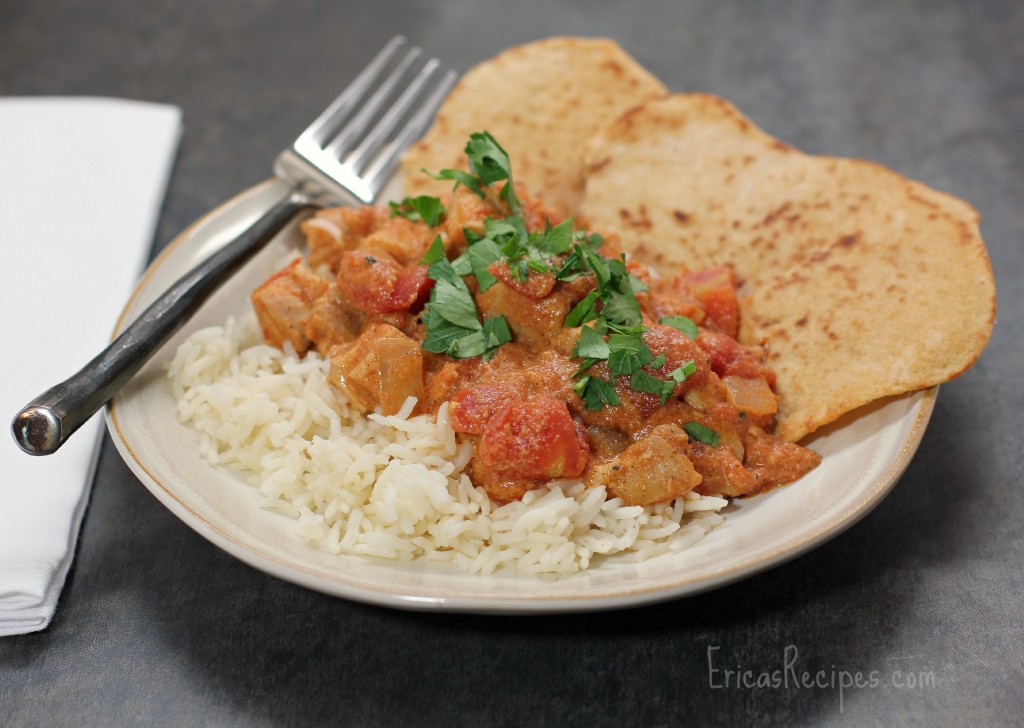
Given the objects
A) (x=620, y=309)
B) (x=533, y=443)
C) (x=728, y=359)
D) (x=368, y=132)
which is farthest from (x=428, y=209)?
(x=368, y=132)

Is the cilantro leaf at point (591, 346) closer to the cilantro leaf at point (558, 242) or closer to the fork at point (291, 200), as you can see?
the cilantro leaf at point (558, 242)

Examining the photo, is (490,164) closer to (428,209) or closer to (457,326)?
(428,209)

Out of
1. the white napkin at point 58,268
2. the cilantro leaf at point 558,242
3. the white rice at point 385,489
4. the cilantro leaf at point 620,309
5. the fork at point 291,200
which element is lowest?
the white napkin at point 58,268

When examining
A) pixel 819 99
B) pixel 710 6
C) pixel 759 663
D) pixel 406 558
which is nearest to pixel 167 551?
pixel 406 558

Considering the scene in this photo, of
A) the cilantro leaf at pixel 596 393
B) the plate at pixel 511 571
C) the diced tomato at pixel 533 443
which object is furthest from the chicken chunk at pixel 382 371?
the cilantro leaf at pixel 596 393

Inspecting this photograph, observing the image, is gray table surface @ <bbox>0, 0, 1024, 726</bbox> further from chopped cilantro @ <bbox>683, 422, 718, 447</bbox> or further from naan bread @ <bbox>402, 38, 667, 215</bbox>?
naan bread @ <bbox>402, 38, 667, 215</bbox>

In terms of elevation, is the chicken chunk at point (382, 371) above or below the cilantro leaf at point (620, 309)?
below

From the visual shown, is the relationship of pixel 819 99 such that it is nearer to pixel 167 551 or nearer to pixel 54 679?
pixel 167 551
